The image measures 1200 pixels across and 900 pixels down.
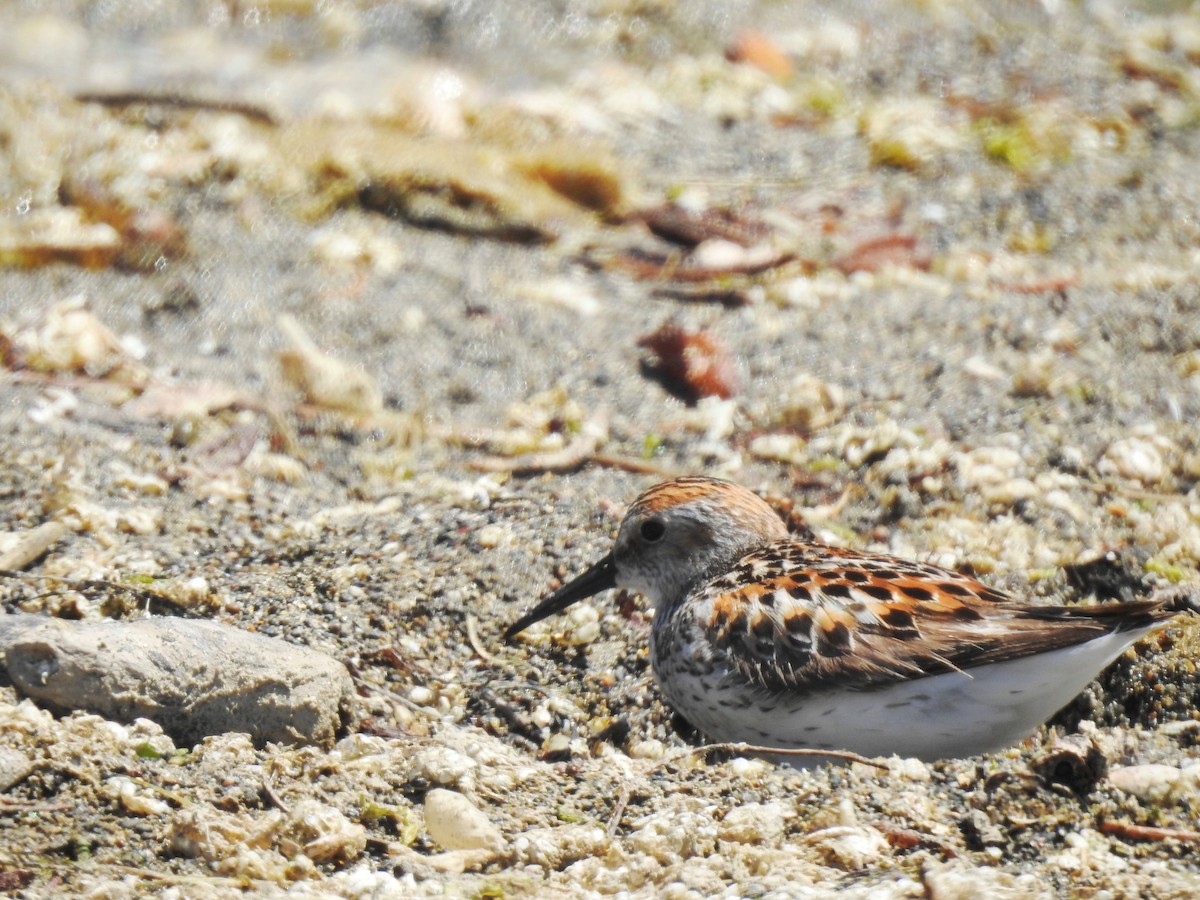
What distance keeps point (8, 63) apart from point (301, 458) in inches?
182

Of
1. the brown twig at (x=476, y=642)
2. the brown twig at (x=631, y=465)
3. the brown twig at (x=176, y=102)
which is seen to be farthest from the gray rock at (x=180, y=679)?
the brown twig at (x=176, y=102)

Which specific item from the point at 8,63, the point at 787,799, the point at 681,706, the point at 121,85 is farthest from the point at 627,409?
the point at 8,63

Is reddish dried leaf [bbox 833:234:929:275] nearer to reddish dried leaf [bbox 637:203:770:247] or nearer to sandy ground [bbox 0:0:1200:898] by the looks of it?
sandy ground [bbox 0:0:1200:898]

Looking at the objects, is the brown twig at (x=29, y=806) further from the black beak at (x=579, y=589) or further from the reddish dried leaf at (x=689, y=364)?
the reddish dried leaf at (x=689, y=364)

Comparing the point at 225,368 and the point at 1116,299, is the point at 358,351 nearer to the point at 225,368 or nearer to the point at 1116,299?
the point at 225,368

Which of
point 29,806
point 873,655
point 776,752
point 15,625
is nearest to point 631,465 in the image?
point 873,655

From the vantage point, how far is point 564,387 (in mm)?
6090

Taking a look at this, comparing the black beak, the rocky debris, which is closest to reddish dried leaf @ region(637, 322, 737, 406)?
the black beak

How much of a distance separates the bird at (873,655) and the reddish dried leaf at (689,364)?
5.46 ft

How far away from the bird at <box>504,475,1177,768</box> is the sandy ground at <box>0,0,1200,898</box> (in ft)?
0.78

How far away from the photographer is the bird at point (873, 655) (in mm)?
3697

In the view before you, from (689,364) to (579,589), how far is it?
5.88ft

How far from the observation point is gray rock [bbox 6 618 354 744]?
11.9ft

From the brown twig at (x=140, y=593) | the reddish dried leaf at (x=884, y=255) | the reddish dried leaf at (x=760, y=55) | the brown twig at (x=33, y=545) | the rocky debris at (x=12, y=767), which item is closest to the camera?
the rocky debris at (x=12, y=767)
